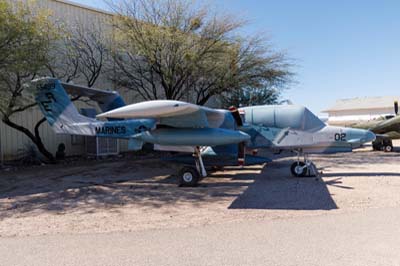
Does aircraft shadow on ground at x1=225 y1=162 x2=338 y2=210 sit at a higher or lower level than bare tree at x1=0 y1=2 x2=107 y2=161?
lower

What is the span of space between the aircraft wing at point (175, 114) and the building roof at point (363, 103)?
48.4m

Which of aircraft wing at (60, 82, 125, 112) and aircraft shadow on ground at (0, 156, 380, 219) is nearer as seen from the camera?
aircraft shadow on ground at (0, 156, 380, 219)

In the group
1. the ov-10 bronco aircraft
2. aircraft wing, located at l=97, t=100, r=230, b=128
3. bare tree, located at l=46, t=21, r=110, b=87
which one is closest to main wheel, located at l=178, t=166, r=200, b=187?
the ov-10 bronco aircraft

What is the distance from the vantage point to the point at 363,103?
57.0 m

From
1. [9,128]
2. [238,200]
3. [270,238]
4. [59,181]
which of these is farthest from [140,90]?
[270,238]

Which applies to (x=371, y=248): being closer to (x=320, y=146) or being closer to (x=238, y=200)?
(x=238, y=200)

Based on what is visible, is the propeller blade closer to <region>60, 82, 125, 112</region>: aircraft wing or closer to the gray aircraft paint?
the gray aircraft paint

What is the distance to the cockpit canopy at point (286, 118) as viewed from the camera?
1053 cm

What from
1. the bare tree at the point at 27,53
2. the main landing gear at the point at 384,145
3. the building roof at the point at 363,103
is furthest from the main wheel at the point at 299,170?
the building roof at the point at 363,103

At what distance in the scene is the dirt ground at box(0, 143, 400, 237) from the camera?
20.7ft

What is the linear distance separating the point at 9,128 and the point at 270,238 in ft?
48.1

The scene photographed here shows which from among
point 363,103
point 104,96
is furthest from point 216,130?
point 363,103

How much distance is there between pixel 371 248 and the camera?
4.57m

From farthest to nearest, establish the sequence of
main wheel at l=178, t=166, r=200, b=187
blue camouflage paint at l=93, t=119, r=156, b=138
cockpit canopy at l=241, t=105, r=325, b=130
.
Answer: blue camouflage paint at l=93, t=119, r=156, b=138 → cockpit canopy at l=241, t=105, r=325, b=130 → main wheel at l=178, t=166, r=200, b=187
